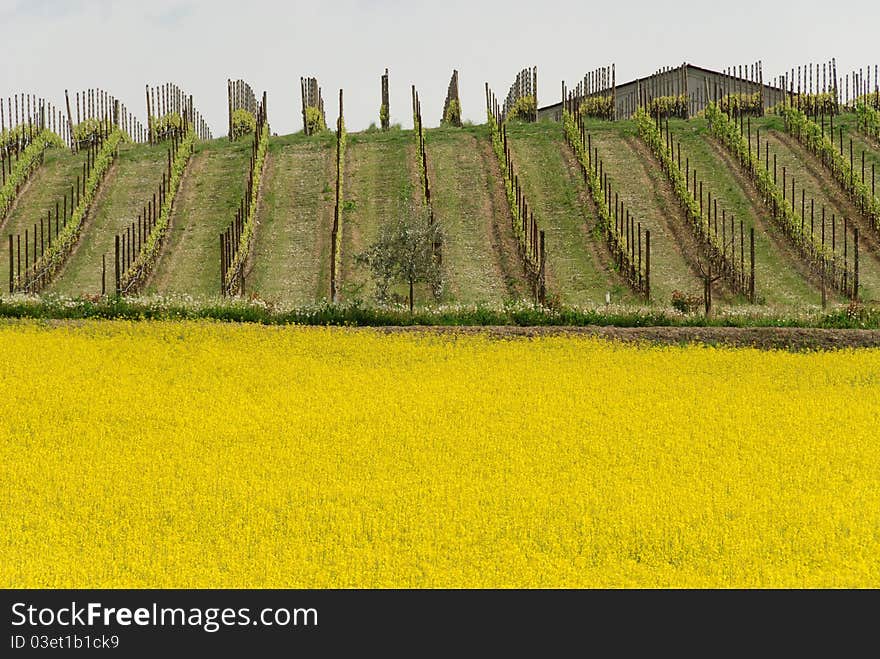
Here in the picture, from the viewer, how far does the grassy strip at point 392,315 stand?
93.1ft

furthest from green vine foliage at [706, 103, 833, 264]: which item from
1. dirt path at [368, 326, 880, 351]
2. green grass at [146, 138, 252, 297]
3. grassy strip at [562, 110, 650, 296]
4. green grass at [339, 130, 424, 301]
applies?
green grass at [146, 138, 252, 297]

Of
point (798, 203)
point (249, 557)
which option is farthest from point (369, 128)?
point (249, 557)

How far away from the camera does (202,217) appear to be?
170 feet

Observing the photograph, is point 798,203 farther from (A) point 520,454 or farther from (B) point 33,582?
(B) point 33,582

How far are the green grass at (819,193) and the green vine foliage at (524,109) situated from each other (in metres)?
13.8

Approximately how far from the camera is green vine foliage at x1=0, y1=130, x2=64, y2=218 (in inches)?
2148

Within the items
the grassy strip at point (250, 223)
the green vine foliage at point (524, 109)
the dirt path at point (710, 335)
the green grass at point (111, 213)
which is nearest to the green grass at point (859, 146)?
the green vine foliage at point (524, 109)

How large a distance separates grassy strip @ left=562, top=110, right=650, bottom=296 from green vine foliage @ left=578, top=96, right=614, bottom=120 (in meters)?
6.37

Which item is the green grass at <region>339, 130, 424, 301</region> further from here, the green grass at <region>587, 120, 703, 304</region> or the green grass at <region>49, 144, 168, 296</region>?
the green grass at <region>587, 120, 703, 304</region>

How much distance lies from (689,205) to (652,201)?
319cm

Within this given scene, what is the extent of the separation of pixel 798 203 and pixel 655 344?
1108 inches

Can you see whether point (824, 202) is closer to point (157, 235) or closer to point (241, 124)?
point (157, 235)

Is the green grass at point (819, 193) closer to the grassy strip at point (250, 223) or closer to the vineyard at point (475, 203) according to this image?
the vineyard at point (475, 203)

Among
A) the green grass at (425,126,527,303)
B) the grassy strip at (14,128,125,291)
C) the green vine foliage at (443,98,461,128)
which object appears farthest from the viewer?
the green vine foliage at (443,98,461,128)
